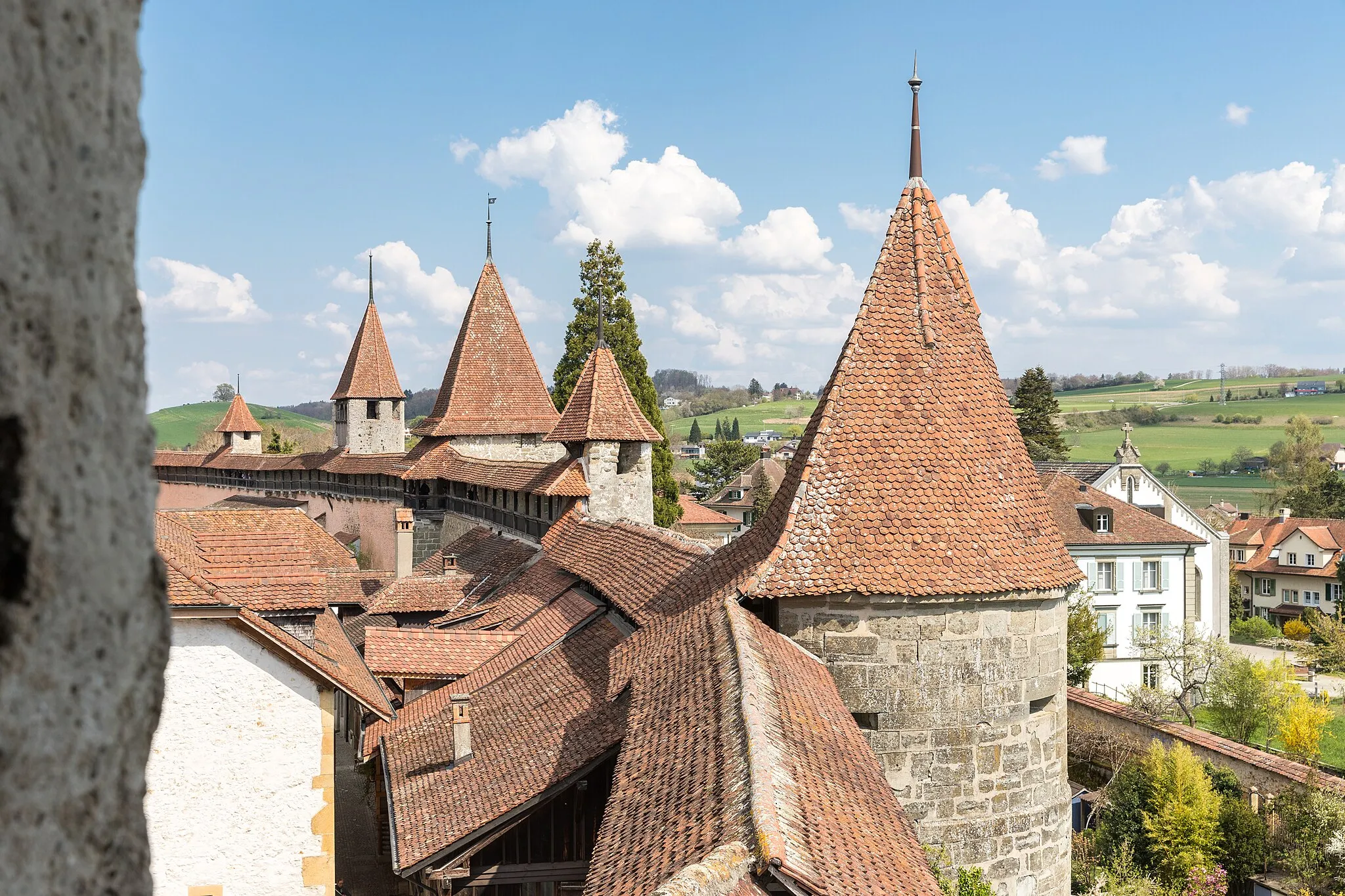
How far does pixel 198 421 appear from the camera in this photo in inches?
4136

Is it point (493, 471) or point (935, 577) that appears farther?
point (493, 471)

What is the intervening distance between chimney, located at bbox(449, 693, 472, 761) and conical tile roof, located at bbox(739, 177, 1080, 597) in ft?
11.8

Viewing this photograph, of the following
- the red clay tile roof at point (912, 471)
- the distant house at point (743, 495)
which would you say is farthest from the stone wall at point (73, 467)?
the distant house at point (743, 495)

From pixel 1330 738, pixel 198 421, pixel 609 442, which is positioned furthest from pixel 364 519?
pixel 198 421

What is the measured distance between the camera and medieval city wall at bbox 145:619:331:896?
366 inches

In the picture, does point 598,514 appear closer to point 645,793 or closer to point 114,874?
point 645,793

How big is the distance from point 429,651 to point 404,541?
13402mm

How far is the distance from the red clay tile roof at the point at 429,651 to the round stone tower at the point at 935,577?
20.2ft

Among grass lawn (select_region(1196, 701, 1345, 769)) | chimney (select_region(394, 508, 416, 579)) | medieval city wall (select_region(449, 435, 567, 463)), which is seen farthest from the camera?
medieval city wall (select_region(449, 435, 567, 463))

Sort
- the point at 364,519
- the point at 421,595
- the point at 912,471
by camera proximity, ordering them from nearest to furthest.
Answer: the point at 912,471
the point at 421,595
the point at 364,519

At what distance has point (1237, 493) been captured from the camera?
80.8 m

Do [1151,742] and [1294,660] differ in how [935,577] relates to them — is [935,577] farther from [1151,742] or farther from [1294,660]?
[1294,660]

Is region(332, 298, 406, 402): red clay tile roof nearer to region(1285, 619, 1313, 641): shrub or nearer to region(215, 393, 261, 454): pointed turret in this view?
region(215, 393, 261, 454): pointed turret

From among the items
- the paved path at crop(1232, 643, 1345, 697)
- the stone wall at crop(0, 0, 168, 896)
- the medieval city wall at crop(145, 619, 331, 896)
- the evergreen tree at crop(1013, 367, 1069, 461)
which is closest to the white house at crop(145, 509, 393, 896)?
the medieval city wall at crop(145, 619, 331, 896)
